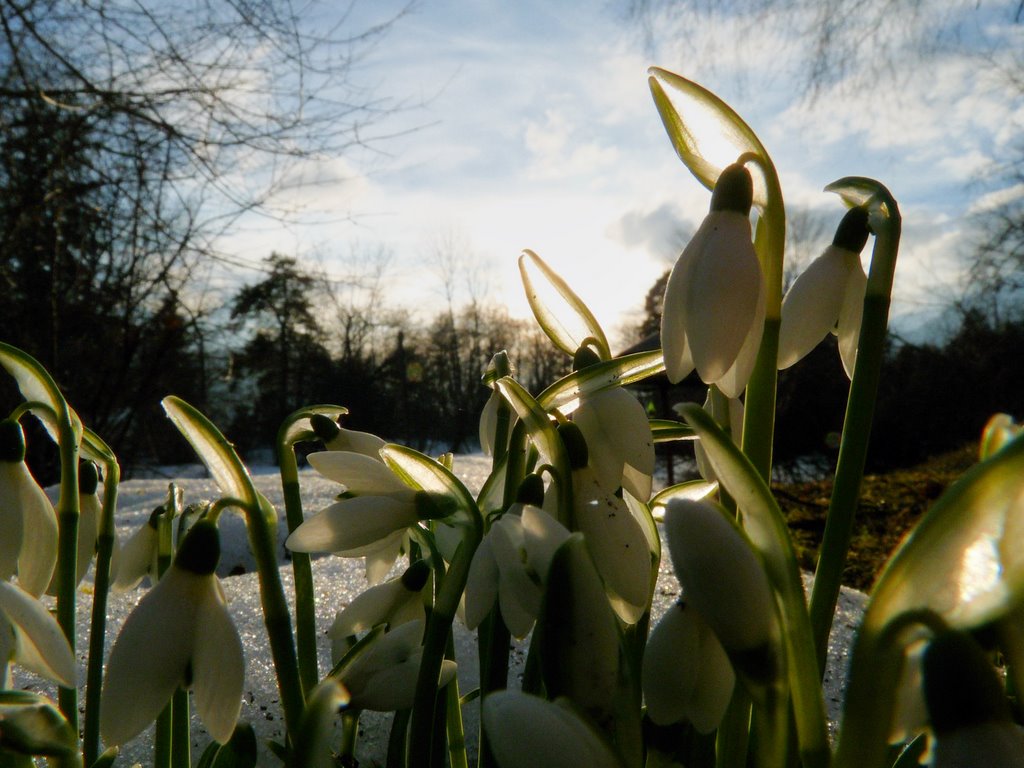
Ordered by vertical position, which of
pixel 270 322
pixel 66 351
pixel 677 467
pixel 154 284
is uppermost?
pixel 270 322

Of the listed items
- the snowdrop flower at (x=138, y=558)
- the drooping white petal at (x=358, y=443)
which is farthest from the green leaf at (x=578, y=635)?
the snowdrop flower at (x=138, y=558)

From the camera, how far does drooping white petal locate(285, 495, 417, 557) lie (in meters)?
0.51

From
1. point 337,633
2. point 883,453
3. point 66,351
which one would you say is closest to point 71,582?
point 337,633

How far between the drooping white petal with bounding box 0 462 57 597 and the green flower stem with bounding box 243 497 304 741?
7.7 inches

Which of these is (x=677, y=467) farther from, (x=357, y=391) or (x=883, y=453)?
(x=357, y=391)

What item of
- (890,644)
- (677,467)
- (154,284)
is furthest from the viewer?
(677,467)

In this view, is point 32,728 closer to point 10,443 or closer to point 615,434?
point 10,443

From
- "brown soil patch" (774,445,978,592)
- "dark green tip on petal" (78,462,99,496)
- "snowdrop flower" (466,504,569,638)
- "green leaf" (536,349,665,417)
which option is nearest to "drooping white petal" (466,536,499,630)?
"snowdrop flower" (466,504,569,638)

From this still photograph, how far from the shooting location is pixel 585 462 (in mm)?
513

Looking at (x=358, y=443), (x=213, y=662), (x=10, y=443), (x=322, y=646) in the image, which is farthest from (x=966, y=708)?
(x=322, y=646)

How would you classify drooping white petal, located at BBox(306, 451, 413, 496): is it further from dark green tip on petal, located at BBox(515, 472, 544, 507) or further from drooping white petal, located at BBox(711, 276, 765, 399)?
drooping white petal, located at BBox(711, 276, 765, 399)

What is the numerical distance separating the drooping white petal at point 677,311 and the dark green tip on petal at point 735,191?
19 mm

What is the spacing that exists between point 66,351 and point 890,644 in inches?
192

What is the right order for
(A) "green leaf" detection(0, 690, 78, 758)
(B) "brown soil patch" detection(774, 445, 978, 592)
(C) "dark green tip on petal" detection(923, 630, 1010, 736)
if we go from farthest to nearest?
(B) "brown soil patch" detection(774, 445, 978, 592) → (A) "green leaf" detection(0, 690, 78, 758) → (C) "dark green tip on petal" detection(923, 630, 1010, 736)
